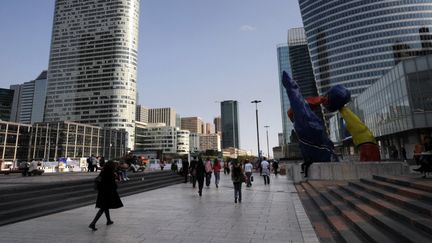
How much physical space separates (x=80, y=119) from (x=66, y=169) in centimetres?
12766

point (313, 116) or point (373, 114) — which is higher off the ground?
point (373, 114)

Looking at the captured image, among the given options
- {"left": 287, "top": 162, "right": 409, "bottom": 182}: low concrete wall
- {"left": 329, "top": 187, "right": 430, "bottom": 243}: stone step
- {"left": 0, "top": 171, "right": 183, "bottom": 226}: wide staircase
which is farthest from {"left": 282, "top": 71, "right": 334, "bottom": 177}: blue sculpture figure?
{"left": 0, "top": 171, "right": 183, "bottom": 226}: wide staircase

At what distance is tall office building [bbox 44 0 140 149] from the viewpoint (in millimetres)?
147250

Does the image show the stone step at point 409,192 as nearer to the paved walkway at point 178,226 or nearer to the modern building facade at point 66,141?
the paved walkway at point 178,226

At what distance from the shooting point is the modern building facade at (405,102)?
35.0 metres

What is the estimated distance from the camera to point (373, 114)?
1969 inches

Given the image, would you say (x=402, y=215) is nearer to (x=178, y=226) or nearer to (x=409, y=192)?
(x=409, y=192)

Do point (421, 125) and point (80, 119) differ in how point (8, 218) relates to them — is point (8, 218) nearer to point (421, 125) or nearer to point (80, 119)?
point (421, 125)

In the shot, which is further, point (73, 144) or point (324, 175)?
point (73, 144)

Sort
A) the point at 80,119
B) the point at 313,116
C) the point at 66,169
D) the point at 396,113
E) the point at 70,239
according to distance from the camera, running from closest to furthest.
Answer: the point at 70,239 → the point at 313,116 → the point at 66,169 → the point at 396,113 → the point at 80,119

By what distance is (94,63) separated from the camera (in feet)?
505

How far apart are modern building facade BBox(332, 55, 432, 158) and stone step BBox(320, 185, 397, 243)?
26.8 m

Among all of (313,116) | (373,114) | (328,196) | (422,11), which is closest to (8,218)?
(328,196)

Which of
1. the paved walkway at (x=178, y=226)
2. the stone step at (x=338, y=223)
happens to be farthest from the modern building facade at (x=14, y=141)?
the stone step at (x=338, y=223)
